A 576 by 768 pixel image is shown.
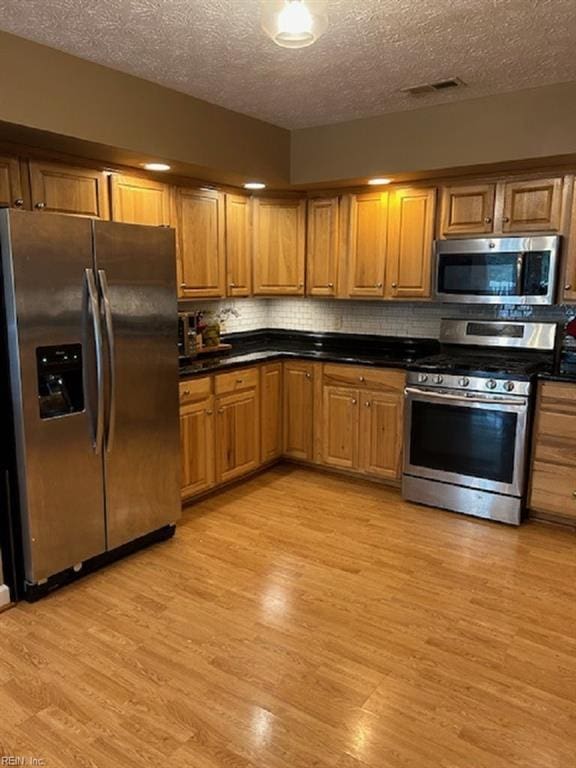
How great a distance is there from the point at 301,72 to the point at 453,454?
96.1 inches

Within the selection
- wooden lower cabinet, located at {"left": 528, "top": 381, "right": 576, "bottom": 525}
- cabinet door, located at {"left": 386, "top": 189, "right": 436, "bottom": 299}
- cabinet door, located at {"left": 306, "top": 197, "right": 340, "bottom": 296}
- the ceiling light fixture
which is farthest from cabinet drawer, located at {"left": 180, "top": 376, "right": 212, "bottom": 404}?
the ceiling light fixture

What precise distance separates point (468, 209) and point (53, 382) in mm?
2793

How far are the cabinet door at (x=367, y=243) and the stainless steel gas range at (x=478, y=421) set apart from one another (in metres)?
0.75

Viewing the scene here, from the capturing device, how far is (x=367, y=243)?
4.23 metres

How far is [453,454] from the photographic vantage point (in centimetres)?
374

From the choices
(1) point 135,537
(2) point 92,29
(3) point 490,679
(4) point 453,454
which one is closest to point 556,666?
(3) point 490,679

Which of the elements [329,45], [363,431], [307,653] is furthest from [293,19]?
[363,431]

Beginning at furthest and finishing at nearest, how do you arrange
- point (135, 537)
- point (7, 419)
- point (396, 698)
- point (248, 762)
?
point (135, 537), point (7, 419), point (396, 698), point (248, 762)

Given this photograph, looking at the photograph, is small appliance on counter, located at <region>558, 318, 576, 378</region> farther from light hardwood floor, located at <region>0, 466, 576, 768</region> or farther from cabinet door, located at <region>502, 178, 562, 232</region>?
light hardwood floor, located at <region>0, 466, 576, 768</region>

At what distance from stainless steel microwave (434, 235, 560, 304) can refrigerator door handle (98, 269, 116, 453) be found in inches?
88.2

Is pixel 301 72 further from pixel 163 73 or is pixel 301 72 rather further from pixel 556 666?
pixel 556 666

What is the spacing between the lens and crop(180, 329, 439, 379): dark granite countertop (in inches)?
157

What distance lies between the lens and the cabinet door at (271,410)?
435 centimetres

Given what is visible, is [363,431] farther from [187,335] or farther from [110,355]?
[110,355]
